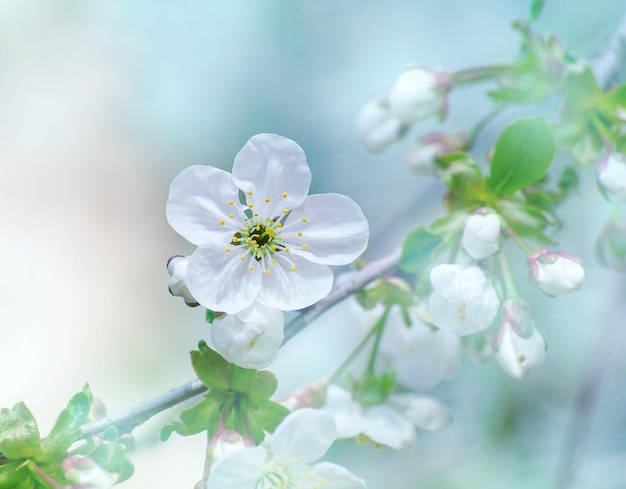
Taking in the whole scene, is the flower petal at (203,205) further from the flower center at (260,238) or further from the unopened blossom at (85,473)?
the unopened blossom at (85,473)

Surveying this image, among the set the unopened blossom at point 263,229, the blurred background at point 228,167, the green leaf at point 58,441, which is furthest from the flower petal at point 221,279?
the blurred background at point 228,167

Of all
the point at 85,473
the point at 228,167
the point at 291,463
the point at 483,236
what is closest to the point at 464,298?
the point at 483,236

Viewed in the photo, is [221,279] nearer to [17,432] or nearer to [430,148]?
[17,432]

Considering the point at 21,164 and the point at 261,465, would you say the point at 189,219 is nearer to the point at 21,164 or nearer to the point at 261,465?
the point at 261,465

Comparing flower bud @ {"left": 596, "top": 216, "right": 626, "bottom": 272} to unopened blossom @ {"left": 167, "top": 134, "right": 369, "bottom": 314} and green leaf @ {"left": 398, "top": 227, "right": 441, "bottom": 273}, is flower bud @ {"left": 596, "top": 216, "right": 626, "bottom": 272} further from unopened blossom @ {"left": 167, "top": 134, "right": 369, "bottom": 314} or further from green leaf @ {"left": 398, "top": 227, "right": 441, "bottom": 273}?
unopened blossom @ {"left": 167, "top": 134, "right": 369, "bottom": 314}

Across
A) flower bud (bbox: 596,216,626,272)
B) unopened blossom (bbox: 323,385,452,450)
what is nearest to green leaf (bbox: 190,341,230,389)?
unopened blossom (bbox: 323,385,452,450)
